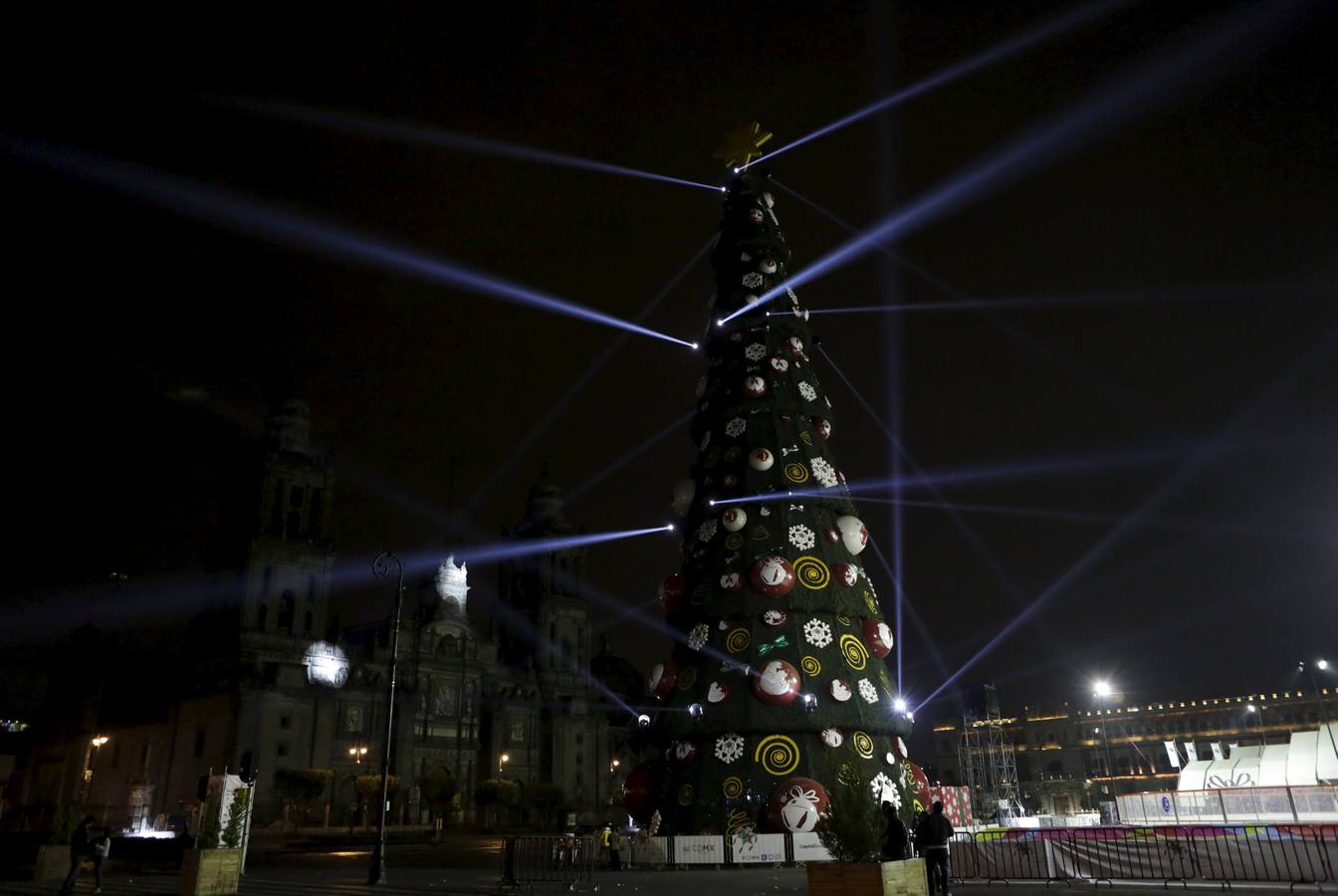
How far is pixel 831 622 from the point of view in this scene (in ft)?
63.6

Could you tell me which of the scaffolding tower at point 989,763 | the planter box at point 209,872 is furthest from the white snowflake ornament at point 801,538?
the scaffolding tower at point 989,763

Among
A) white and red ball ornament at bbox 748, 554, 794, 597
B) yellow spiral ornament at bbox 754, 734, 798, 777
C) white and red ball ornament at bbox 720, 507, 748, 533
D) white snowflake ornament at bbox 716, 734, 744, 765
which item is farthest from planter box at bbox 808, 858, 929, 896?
white and red ball ornament at bbox 720, 507, 748, 533

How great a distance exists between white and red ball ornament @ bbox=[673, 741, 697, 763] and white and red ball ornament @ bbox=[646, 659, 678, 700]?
115 centimetres

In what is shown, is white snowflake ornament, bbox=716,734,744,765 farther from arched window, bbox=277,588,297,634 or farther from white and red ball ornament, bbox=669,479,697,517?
arched window, bbox=277,588,297,634

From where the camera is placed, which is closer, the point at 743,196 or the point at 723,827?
the point at 723,827

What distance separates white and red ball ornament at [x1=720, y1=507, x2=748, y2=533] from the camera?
20094 millimetres

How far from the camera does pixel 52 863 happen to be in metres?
19.9

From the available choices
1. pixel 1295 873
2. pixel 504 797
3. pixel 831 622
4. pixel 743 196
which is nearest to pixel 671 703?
pixel 831 622

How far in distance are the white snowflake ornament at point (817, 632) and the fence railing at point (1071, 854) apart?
3.94 meters

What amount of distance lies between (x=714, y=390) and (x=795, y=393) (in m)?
2.10

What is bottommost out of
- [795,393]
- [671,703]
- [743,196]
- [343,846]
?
[343,846]

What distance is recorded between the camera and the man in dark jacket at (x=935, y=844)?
42.3ft

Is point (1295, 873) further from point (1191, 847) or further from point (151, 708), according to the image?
point (151, 708)

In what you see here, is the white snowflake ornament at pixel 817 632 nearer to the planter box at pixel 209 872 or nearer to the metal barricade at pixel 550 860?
the metal barricade at pixel 550 860
